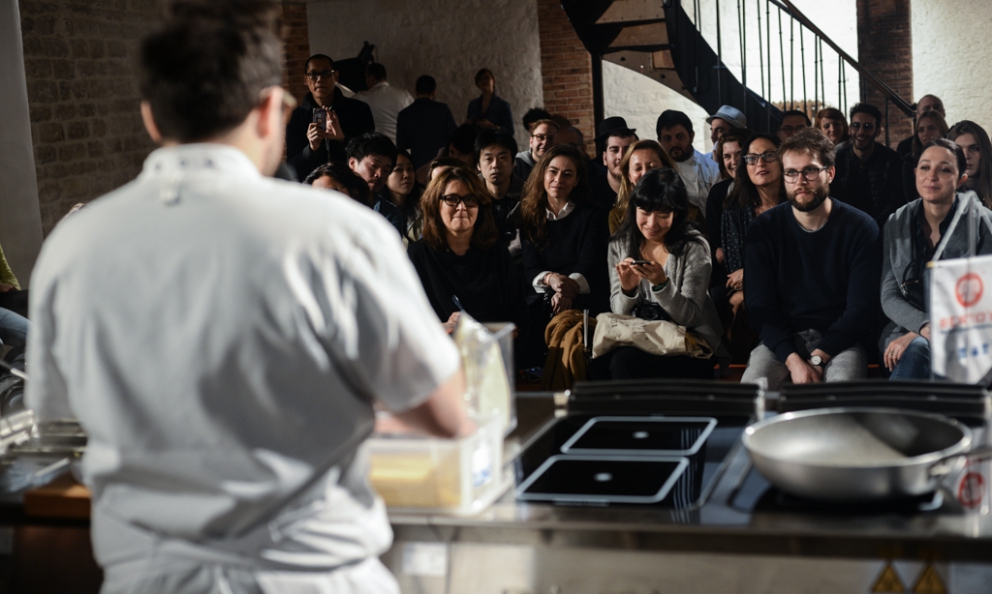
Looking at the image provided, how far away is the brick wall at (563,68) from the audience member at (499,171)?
4.20 meters

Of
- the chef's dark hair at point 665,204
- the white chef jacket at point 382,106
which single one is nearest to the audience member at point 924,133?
the chef's dark hair at point 665,204

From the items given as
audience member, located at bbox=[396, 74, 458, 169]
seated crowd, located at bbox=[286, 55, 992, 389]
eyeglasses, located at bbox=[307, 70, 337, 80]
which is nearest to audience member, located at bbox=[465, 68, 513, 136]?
audience member, located at bbox=[396, 74, 458, 169]

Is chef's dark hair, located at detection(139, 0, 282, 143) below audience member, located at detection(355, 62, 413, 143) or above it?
below

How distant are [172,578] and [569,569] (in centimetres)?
53

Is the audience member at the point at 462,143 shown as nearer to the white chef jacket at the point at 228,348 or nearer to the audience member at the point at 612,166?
the audience member at the point at 612,166

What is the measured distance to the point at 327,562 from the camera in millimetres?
1107

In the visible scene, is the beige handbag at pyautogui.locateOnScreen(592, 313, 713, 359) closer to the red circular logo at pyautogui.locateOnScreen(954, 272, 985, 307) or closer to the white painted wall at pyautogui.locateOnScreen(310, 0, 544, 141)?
the red circular logo at pyautogui.locateOnScreen(954, 272, 985, 307)

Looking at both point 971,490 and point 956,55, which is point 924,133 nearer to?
point 956,55

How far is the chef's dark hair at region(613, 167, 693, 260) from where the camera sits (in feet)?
12.4

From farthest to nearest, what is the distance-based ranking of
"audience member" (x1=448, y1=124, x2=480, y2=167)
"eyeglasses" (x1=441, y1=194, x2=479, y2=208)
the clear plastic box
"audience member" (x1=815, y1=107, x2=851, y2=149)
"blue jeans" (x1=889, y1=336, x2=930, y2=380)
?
"audience member" (x1=448, y1=124, x2=480, y2=167)
"audience member" (x1=815, y1=107, x2=851, y2=149)
"eyeglasses" (x1=441, y1=194, x2=479, y2=208)
"blue jeans" (x1=889, y1=336, x2=930, y2=380)
the clear plastic box

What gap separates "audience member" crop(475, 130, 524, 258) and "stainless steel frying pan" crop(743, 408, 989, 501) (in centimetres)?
323

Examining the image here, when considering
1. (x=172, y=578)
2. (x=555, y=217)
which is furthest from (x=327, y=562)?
(x=555, y=217)

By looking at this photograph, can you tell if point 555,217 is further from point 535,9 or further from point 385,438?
point 535,9

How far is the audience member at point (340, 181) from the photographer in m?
4.30
